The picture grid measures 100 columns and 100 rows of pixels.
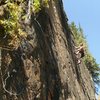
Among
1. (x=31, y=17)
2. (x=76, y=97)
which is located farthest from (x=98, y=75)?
(x=31, y=17)

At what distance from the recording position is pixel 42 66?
10.0 metres

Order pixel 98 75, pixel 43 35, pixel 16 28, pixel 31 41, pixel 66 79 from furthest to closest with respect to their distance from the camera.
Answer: pixel 98 75
pixel 66 79
pixel 43 35
pixel 31 41
pixel 16 28

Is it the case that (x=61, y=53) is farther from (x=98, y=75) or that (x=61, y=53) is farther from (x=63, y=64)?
(x=98, y=75)

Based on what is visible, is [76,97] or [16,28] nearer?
[16,28]

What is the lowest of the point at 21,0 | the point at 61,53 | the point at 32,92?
the point at 32,92

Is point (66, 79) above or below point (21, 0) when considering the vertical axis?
below

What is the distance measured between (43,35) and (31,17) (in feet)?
2.62

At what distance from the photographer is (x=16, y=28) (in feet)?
28.9

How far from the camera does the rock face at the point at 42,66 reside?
29.1ft

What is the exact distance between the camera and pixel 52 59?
10.9m

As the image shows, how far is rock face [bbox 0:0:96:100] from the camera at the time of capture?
29.1 ft

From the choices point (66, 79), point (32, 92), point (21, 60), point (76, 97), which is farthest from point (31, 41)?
point (76, 97)

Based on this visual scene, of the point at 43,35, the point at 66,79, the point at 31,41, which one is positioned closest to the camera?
the point at 31,41

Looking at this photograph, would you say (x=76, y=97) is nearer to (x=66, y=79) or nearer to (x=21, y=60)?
(x=66, y=79)
